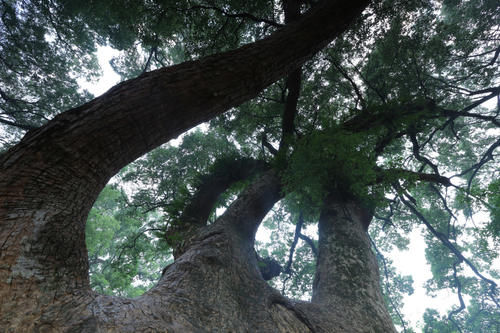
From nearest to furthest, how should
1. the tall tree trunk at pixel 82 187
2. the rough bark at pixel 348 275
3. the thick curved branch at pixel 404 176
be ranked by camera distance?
the tall tree trunk at pixel 82 187
the rough bark at pixel 348 275
the thick curved branch at pixel 404 176

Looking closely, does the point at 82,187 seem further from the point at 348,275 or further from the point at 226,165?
the point at 226,165

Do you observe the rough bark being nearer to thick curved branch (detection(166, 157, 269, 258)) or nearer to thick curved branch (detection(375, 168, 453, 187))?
thick curved branch (detection(375, 168, 453, 187))

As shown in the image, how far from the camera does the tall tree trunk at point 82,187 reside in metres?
1.05

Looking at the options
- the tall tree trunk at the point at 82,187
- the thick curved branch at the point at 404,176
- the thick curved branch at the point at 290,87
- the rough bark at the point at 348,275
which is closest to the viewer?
the tall tree trunk at the point at 82,187

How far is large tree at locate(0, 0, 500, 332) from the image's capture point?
1.22 meters

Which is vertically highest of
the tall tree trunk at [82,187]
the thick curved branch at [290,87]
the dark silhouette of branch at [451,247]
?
the thick curved branch at [290,87]

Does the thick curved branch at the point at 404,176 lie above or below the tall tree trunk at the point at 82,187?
above

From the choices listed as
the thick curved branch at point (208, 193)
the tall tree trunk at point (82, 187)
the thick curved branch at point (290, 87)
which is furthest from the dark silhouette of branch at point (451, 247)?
the tall tree trunk at point (82, 187)

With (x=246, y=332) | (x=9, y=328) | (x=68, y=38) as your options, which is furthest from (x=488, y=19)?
(x=68, y=38)

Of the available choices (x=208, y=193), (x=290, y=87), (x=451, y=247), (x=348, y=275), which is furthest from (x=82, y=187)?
(x=451, y=247)

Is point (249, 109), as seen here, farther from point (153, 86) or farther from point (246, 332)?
point (246, 332)

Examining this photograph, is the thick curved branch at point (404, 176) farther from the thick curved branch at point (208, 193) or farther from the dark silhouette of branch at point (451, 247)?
the thick curved branch at point (208, 193)

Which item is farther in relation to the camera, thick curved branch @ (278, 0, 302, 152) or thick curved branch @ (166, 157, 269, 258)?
thick curved branch @ (278, 0, 302, 152)

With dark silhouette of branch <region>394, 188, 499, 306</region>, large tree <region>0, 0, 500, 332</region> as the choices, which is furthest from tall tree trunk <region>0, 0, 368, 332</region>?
dark silhouette of branch <region>394, 188, 499, 306</region>
